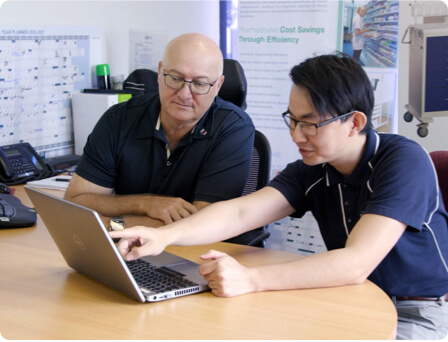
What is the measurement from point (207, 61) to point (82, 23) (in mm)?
1159

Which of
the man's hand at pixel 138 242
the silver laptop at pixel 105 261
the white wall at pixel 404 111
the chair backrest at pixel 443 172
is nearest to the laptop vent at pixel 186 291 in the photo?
the silver laptop at pixel 105 261

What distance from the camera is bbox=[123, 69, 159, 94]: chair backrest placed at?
3.16m

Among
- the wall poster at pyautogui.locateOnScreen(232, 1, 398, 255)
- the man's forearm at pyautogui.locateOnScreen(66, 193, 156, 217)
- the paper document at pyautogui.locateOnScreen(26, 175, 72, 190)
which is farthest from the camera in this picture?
the wall poster at pyautogui.locateOnScreen(232, 1, 398, 255)

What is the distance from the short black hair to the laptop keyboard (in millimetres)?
566

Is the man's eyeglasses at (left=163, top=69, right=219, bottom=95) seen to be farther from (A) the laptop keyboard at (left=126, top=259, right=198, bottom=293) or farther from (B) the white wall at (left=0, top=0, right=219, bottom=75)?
(B) the white wall at (left=0, top=0, right=219, bottom=75)

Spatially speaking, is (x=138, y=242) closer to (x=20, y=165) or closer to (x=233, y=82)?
(x=233, y=82)

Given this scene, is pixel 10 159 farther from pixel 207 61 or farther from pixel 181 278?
pixel 181 278

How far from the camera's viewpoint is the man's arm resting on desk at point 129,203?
78.0 inches

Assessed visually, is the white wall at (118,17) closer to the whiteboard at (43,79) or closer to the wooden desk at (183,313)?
the whiteboard at (43,79)

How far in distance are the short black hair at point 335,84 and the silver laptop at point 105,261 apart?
1.79 ft

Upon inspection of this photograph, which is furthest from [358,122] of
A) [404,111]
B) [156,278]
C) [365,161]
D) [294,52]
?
[294,52]

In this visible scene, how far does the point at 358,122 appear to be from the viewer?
1.62 metres

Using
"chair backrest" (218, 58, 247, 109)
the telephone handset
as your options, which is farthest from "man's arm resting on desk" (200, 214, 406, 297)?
the telephone handset

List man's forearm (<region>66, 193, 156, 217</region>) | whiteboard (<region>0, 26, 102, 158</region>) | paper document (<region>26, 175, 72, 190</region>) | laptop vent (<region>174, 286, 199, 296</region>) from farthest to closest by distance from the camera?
whiteboard (<region>0, 26, 102, 158</region>), paper document (<region>26, 175, 72, 190</region>), man's forearm (<region>66, 193, 156, 217</region>), laptop vent (<region>174, 286, 199, 296</region>)
